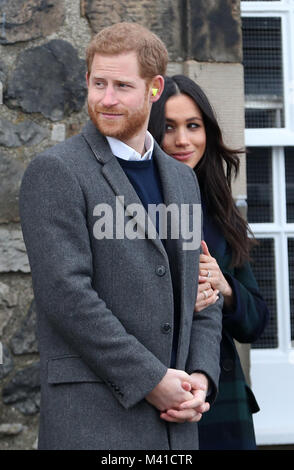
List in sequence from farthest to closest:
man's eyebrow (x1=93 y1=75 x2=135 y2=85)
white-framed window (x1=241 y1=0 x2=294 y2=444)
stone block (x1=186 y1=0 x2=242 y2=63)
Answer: white-framed window (x1=241 y1=0 x2=294 y2=444), stone block (x1=186 y1=0 x2=242 y2=63), man's eyebrow (x1=93 y1=75 x2=135 y2=85)

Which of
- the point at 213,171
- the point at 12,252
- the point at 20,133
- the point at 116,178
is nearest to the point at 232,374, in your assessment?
the point at 213,171

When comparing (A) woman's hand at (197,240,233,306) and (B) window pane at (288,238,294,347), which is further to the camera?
(B) window pane at (288,238,294,347)

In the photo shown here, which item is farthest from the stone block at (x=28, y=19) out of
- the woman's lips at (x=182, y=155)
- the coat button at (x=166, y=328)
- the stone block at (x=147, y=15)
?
the coat button at (x=166, y=328)

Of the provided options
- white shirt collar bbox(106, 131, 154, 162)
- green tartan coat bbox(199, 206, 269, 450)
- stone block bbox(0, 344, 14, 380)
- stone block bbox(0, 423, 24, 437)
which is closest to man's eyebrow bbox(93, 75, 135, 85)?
white shirt collar bbox(106, 131, 154, 162)

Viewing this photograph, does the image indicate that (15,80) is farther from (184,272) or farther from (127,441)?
(127,441)

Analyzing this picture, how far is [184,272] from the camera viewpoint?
1574 millimetres

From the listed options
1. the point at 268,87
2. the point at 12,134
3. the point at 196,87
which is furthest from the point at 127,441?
the point at 268,87

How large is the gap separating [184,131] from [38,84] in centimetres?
81

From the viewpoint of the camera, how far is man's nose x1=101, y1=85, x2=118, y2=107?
147 centimetres

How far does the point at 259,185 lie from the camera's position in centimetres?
301

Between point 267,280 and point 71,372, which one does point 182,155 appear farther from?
point 267,280

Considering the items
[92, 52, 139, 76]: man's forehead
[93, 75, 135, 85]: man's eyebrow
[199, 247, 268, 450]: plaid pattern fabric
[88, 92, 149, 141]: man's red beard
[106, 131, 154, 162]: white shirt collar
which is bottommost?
[199, 247, 268, 450]: plaid pattern fabric

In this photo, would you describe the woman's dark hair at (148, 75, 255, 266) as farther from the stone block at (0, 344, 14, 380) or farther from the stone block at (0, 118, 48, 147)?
the stone block at (0, 344, 14, 380)

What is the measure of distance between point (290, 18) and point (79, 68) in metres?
1.17
